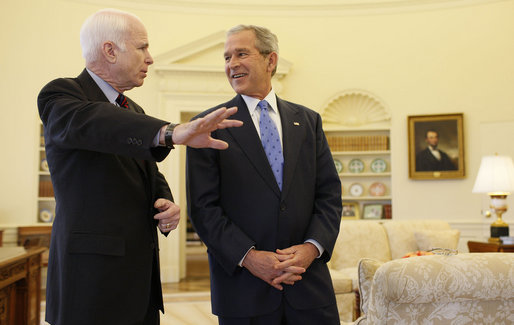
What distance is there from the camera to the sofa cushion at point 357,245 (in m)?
5.05

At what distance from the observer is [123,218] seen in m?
1.37

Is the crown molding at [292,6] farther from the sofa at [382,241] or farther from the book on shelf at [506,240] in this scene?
the book on shelf at [506,240]

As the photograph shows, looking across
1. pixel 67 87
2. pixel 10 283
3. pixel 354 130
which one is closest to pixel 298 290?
pixel 67 87

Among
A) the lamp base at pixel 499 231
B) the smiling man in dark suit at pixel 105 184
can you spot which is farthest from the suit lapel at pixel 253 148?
the lamp base at pixel 499 231

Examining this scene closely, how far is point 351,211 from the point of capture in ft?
24.2

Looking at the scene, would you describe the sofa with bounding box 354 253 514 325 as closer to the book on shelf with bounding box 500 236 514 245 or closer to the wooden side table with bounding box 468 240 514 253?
the wooden side table with bounding box 468 240 514 253

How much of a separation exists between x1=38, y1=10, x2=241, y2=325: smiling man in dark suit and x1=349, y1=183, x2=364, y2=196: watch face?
619cm

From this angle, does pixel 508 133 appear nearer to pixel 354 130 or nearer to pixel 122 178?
pixel 354 130

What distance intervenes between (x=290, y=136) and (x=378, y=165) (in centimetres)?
580

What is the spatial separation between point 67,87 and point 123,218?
39 cm

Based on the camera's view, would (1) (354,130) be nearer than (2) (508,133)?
No

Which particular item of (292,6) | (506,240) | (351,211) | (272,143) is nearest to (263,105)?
(272,143)

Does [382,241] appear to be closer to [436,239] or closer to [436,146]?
[436,239]

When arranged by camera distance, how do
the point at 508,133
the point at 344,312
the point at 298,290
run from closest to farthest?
the point at 298,290 → the point at 344,312 → the point at 508,133
